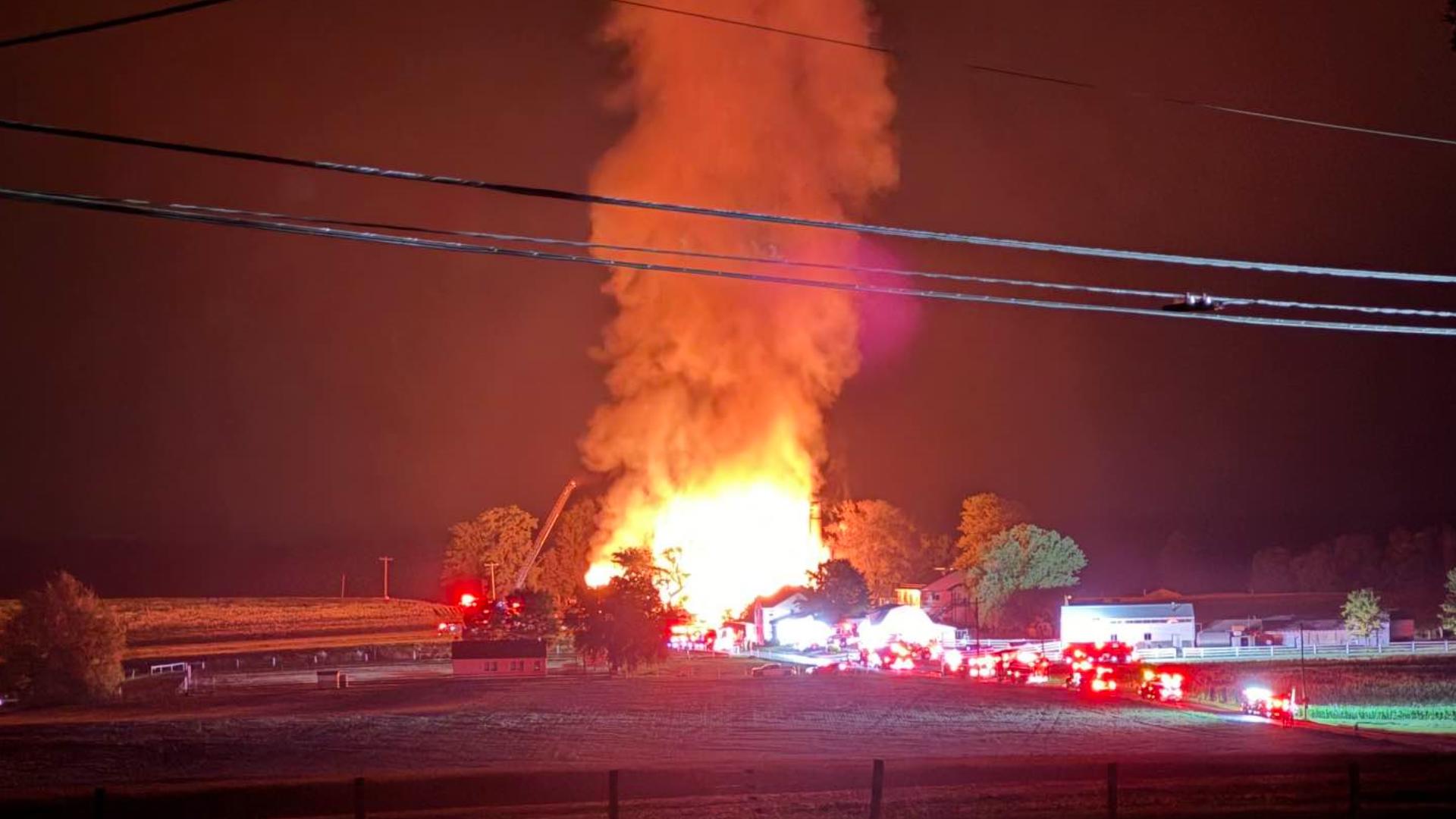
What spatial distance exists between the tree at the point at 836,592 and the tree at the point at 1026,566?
7.57m

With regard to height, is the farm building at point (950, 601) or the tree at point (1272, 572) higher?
the tree at point (1272, 572)

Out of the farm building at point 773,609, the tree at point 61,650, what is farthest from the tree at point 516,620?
the tree at point 61,650

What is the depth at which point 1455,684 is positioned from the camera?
4647 cm

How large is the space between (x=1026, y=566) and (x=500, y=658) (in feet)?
119

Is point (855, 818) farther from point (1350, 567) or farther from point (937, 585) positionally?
point (1350, 567)

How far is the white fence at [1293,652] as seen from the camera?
176 ft

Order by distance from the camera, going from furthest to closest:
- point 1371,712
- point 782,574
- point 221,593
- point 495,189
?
1. point 221,593
2. point 782,574
3. point 1371,712
4. point 495,189

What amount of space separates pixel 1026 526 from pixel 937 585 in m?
11.6

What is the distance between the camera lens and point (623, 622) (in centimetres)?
4981

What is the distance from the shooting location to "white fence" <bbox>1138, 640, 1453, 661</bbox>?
53781 mm

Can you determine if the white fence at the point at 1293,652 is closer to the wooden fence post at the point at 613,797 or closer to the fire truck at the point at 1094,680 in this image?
the fire truck at the point at 1094,680

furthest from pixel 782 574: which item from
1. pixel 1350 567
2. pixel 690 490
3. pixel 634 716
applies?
pixel 634 716

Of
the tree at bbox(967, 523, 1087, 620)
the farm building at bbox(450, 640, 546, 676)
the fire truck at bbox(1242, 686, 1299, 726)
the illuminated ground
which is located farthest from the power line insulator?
the tree at bbox(967, 523, 1087, 620)

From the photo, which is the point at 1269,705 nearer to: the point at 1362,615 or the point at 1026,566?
the point at 1362,615
